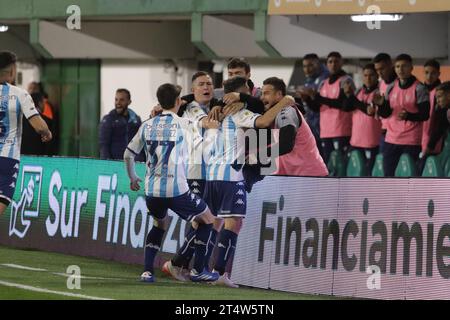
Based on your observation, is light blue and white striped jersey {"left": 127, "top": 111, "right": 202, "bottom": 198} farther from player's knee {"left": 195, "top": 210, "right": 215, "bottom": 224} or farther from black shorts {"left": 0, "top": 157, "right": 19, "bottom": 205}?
black shorts {"left": 0, "top": 157, "right": 19, "bottom": 205}

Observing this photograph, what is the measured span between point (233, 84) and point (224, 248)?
1.53 meters

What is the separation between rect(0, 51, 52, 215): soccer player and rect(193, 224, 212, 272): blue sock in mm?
1701

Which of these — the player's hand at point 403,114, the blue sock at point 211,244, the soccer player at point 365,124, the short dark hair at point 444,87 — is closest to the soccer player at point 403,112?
the player's hand at point 403,114

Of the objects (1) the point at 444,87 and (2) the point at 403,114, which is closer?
(1) the point at 444,87

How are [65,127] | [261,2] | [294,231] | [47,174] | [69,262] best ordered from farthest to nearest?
[65,127], [261,2], [47,174], [69,262], [294,231]

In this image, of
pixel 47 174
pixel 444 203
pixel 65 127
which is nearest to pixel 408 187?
pixel 444 203

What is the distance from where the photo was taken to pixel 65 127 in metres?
28.0

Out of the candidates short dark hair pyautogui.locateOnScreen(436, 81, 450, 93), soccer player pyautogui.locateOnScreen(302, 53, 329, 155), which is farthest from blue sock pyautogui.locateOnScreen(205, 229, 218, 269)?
soccer player pyautogui.locateOnScreen(302, 53, 329, 155)

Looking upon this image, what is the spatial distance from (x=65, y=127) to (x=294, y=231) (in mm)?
15234

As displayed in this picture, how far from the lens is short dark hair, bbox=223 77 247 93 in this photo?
1390cm

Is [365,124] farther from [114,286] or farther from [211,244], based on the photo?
[114,286]

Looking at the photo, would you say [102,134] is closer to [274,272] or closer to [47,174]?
[47,174]

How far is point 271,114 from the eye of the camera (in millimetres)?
13555

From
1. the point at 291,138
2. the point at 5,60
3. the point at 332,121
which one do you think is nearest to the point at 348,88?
the point at 332,121
